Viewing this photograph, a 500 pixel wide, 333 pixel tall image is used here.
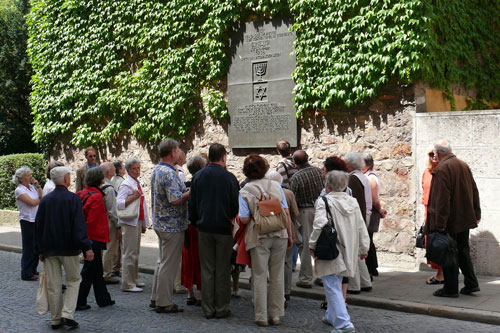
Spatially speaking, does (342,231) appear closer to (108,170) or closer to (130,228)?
(130,228)

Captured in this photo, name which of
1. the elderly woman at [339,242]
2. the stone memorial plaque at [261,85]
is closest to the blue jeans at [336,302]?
the elderly woman at [339,242]

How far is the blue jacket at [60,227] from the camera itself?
19.5 ft

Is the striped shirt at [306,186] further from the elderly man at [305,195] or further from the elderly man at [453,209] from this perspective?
the elderly man at [453,209]

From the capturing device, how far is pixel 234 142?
11.5 meters

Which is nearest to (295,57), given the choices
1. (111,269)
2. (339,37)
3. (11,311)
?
(339,37)

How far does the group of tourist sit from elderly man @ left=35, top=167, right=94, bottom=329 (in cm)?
1

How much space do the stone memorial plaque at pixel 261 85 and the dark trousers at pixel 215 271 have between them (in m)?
4.46

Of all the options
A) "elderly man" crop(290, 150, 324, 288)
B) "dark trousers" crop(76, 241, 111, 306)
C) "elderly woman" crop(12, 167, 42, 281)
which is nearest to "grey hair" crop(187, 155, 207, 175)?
"elderly man" crop(290, 150, 324, 288)

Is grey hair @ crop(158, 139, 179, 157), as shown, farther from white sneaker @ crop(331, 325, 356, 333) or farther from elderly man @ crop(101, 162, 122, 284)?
white sneaker @ crop(331, 325, 356, 333)

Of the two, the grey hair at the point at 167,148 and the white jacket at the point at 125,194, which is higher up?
the grey hair at the point at 167,148

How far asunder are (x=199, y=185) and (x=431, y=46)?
4.72 metres

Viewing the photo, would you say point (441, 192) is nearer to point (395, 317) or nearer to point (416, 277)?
point (395, 317)

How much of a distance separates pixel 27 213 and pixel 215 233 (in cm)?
419

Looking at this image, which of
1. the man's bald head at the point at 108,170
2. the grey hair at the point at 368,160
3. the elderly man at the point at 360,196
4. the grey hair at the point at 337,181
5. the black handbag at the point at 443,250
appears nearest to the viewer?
the grey hair at the point at 337,181
